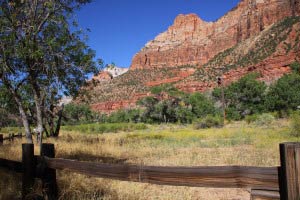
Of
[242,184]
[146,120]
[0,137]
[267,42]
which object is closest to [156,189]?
[242,184]

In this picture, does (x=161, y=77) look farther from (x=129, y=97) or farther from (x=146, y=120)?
(x=146, y=120)

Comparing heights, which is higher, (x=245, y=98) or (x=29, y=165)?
(x=245, y=98)

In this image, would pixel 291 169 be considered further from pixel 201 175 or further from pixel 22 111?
pixel 22 111

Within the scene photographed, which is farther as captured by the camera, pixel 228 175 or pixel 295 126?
pixel 295 126

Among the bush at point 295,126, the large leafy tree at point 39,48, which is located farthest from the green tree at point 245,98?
the large leafy tree at point 39,48

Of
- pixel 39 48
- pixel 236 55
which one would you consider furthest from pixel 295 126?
pixel 236 55

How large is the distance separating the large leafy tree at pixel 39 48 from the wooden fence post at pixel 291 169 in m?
7.37

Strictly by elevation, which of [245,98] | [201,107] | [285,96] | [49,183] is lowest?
[49,183]

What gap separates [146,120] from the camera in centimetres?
6906

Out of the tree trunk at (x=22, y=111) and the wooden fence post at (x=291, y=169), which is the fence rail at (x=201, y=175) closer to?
the wooden fence post at (x=291, y=169)

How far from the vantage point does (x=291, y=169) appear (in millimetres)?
2162

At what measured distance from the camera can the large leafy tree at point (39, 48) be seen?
8766 millimetres

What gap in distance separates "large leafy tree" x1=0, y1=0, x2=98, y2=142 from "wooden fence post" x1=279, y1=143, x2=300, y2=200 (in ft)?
24.2

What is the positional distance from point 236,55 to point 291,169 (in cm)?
12915
